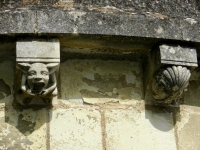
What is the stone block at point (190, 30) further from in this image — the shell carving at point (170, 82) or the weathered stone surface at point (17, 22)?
the weathered stone surface at point (17, 22)

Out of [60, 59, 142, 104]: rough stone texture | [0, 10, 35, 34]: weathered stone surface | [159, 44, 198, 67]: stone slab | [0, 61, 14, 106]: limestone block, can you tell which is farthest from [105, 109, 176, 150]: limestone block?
[0, 10, 35, 34]: weathered stone surface

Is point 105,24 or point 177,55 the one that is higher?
point 105,24

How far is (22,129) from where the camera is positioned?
14.6ft

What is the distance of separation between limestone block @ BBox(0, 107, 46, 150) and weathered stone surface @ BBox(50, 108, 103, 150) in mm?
71

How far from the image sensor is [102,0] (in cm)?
459

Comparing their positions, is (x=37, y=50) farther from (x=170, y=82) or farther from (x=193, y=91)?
(x=193, y=91)

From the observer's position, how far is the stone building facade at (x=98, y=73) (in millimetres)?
4371

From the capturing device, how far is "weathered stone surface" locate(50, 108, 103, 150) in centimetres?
443

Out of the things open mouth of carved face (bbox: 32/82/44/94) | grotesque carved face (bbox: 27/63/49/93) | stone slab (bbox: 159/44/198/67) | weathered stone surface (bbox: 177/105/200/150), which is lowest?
weathered stone surface (bbox: 177/105/200/150)

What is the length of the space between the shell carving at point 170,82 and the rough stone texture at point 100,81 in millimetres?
179

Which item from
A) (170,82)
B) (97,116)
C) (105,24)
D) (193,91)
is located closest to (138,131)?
(97,116)

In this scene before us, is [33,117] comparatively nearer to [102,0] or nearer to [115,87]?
[115,87]

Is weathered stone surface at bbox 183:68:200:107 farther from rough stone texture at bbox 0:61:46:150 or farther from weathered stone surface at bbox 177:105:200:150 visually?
rough stone texture at bbox 0:61:46:150

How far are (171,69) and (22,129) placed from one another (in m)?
1.05
